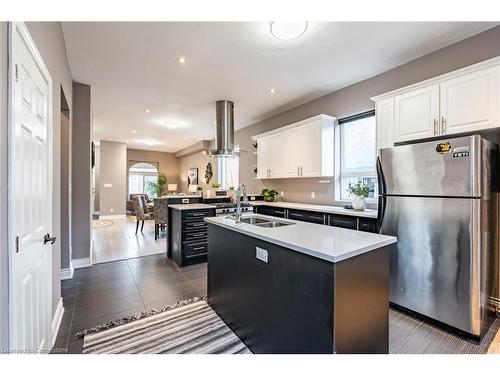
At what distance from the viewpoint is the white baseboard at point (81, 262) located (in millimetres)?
3648

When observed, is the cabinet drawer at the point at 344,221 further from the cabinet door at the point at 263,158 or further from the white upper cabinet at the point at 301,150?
the cabinet door at the point at 263,158

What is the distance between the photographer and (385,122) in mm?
2893

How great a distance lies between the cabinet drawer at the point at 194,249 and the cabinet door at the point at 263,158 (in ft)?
6.61

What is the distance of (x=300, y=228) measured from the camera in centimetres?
197

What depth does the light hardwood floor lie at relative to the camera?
14.3ft

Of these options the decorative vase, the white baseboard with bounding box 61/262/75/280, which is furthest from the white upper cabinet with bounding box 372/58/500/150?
the white baseboard with bounding box 61/262/75/280

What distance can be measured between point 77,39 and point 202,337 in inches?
129

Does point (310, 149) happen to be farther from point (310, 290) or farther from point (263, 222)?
point (310, 290)

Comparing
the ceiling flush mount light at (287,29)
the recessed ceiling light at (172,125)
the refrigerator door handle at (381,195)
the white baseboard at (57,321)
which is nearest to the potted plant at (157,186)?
the recessed ceiling light at (172,125)

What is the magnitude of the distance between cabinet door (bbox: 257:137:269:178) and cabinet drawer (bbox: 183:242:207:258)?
2016 mm

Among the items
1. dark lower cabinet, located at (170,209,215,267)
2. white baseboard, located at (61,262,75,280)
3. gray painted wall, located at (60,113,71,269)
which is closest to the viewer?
gray painted wall, located at (60,113,71,269)

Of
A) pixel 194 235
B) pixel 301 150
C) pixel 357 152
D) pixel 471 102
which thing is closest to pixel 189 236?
pixel 194 235

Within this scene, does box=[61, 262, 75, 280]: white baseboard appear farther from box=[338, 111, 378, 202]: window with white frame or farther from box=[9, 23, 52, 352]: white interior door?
box=[338, 111, 378, 202]: window with white frame
